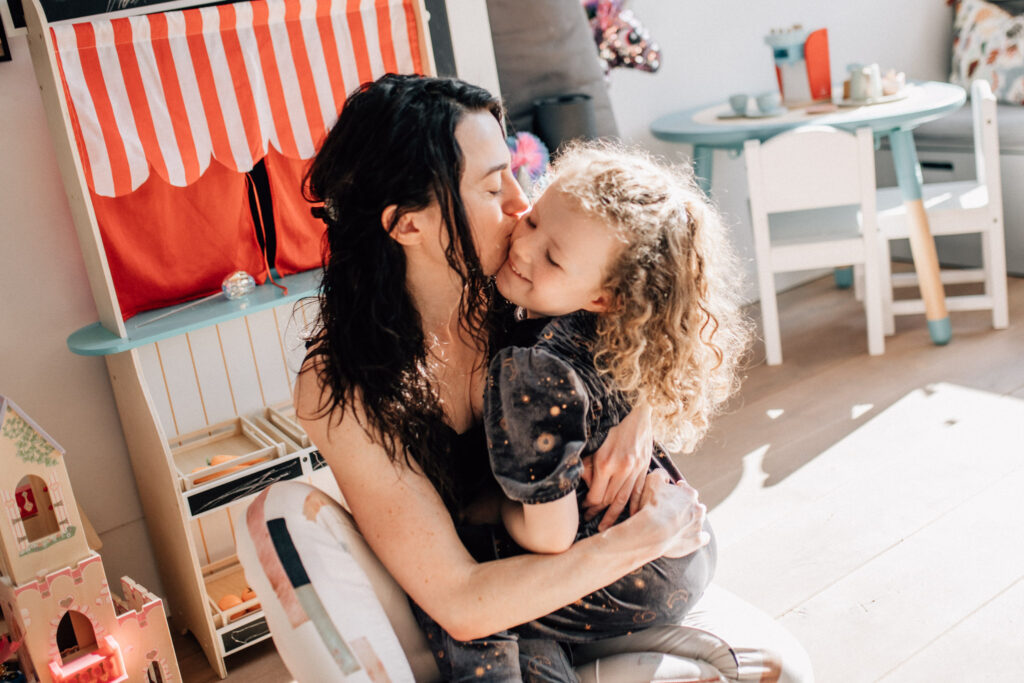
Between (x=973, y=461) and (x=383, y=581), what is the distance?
6.70 feet

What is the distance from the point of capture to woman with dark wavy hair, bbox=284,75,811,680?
1212 mm

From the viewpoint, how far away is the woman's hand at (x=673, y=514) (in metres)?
1.27

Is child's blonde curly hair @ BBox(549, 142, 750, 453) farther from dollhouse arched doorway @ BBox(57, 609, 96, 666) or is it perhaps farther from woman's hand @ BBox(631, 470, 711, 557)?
dollhouse arched doorway @ BBox(57, 609, 96, 666)

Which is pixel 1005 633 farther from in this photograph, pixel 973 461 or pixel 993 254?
pixel 993 254

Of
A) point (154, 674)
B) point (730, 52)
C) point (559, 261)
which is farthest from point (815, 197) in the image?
point (154, 674)

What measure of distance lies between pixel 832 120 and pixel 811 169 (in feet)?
0.61

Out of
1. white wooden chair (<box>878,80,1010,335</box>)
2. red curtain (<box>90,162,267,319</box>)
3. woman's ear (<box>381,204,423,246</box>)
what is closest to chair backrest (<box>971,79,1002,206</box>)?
white wooden chair (<box>878,80,1010,335</box>)

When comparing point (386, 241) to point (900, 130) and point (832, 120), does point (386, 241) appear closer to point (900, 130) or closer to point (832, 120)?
point (832, 120)

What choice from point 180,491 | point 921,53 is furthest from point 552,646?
point 921,53

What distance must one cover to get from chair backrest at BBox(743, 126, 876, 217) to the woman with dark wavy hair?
2.14m

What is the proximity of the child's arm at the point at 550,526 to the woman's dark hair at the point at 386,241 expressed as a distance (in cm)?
18

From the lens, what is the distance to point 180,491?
2109mm

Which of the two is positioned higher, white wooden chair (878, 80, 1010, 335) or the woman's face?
the woman's face

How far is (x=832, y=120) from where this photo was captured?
10.7 feet
